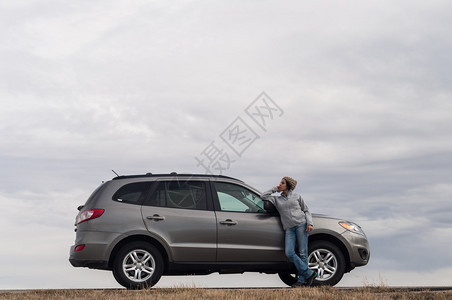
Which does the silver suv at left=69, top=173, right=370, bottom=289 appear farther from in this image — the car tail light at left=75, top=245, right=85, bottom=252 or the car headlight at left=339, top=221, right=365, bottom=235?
the car headlight at left=339, top=221, right=365, bottom=235

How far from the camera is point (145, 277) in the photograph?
42.5ft

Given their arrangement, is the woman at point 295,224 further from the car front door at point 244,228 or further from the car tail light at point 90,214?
the car tail light at point 90,214

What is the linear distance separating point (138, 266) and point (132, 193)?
1.34 m

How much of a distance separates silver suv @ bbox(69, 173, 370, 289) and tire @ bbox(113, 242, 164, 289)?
0.02m

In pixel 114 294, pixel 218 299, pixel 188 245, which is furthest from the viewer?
pixel 188 245

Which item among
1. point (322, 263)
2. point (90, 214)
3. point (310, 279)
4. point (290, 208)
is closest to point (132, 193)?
point (90, 214)

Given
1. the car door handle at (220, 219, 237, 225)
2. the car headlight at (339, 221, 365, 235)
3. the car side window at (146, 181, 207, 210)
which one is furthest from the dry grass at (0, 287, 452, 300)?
the car side window at (146, 181, 207, 210)

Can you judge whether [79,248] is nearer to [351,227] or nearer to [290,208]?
[290,208]

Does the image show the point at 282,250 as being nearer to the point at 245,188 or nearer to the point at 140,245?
the point at 245,188

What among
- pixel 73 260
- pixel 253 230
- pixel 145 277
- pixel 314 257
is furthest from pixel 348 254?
pixel 73 260

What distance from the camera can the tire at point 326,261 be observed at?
13664 mm

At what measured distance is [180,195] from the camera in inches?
524

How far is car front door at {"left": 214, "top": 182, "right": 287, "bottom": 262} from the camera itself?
1322 cm

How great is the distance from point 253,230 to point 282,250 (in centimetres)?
70
